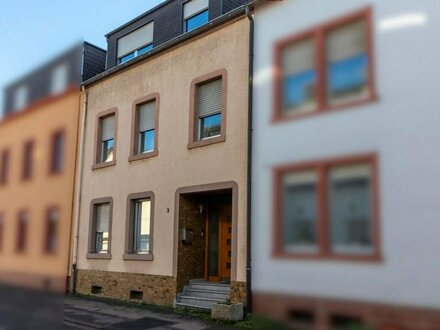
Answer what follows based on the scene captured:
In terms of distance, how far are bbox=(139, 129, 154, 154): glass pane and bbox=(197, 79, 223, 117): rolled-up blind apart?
52.3 inches

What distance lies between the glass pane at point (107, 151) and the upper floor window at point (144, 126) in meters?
0.84

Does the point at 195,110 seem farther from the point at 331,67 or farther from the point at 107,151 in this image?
the point at 331,67

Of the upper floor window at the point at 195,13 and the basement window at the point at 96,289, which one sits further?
the basement window at the point at 96,289

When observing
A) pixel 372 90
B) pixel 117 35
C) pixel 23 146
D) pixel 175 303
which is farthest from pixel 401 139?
pixel 117 35

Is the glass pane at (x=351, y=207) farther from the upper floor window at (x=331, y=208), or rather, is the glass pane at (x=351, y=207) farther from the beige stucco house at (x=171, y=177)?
the beige stucco house at (x=171, y=177)

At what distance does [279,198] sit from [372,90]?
0.48 feet

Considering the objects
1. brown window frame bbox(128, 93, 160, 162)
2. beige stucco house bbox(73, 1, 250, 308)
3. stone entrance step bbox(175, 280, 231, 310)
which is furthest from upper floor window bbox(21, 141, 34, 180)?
brown window frame bbox(128, 93, 160, 162)

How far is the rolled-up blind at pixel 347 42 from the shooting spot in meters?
0.47

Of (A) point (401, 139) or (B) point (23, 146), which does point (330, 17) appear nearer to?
(A) point (401, 139)

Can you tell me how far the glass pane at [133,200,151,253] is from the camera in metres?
8.13

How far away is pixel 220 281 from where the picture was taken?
724 cm

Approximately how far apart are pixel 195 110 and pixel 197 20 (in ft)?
7.18

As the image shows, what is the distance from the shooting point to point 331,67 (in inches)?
19.6

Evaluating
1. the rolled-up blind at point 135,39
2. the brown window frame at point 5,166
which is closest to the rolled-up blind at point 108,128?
the rolled-up blind at point 135,39
